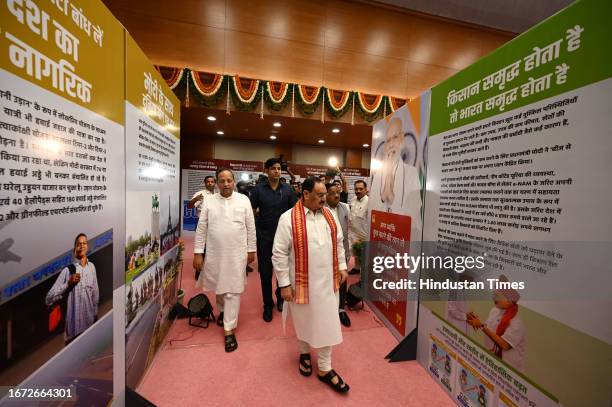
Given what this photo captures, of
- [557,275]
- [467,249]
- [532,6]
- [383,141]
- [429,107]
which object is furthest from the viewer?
[532,6]

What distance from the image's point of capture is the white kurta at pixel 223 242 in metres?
2.37

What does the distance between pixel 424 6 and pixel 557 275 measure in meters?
7.45

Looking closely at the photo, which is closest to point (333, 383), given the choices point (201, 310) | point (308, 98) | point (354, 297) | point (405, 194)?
point (354, 297)

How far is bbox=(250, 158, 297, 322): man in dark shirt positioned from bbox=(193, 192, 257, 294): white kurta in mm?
483

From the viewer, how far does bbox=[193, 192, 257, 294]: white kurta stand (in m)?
2.37

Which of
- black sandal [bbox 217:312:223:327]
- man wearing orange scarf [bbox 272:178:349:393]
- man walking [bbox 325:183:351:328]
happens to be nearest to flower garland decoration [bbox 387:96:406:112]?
man walking [bbox 325:183:351:328]

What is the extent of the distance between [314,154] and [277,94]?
3642 millimetres

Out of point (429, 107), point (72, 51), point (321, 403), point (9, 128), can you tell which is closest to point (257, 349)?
point (321, 403)

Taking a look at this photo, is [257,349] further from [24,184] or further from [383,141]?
[383,141]

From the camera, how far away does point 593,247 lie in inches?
41.4

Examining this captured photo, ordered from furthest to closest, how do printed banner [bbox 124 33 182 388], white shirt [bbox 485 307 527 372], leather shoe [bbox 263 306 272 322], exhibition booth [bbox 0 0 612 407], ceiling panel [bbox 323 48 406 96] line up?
ceiling panel [bbox 323 48 406 96] < leather shoe [bbox 263 306 272 322] < printed banner [bbox 124 33 182 388] < white shirt [bbox 485 307 527 372] < exhibition booth [bbox 0 0 612 407]

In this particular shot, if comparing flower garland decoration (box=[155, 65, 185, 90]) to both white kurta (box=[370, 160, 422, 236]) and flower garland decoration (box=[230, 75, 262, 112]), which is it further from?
white kurta (box=[370, 160, 422, 236])

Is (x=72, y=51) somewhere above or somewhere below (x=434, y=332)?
above

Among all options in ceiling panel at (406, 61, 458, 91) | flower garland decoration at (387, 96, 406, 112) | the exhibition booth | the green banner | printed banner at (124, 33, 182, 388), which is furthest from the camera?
ceiling panel at (406, 61, 458, 91)
